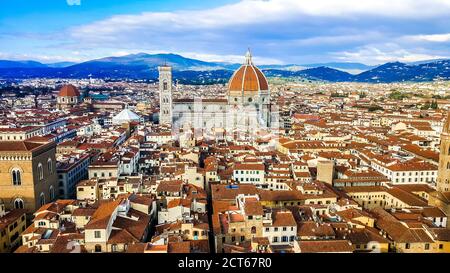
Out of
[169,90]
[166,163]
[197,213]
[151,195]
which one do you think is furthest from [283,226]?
[169,90]

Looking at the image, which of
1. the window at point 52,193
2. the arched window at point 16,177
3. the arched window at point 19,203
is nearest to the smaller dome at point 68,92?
the window at point 52,193

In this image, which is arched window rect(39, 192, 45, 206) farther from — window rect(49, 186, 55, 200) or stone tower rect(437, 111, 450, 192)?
stone tower rect(437, 111, 450, 192)

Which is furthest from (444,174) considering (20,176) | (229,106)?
(229,106)

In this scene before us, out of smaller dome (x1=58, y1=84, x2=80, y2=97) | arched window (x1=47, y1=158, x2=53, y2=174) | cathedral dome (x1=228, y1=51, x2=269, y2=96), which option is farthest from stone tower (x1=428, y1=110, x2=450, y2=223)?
smaller dome (x1=58, y1=84, x2=80, y2=97)

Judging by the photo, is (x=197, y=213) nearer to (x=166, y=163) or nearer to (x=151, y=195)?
(x=151, y=195)

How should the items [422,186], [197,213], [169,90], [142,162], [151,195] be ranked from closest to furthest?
[197,213] < [151,195] < [422,186] < [142,162] < [169,90]

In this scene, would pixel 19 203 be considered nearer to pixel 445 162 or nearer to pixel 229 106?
pixel 445 162

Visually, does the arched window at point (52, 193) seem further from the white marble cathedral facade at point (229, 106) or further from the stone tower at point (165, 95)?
the stone tower at point (165, 95)
